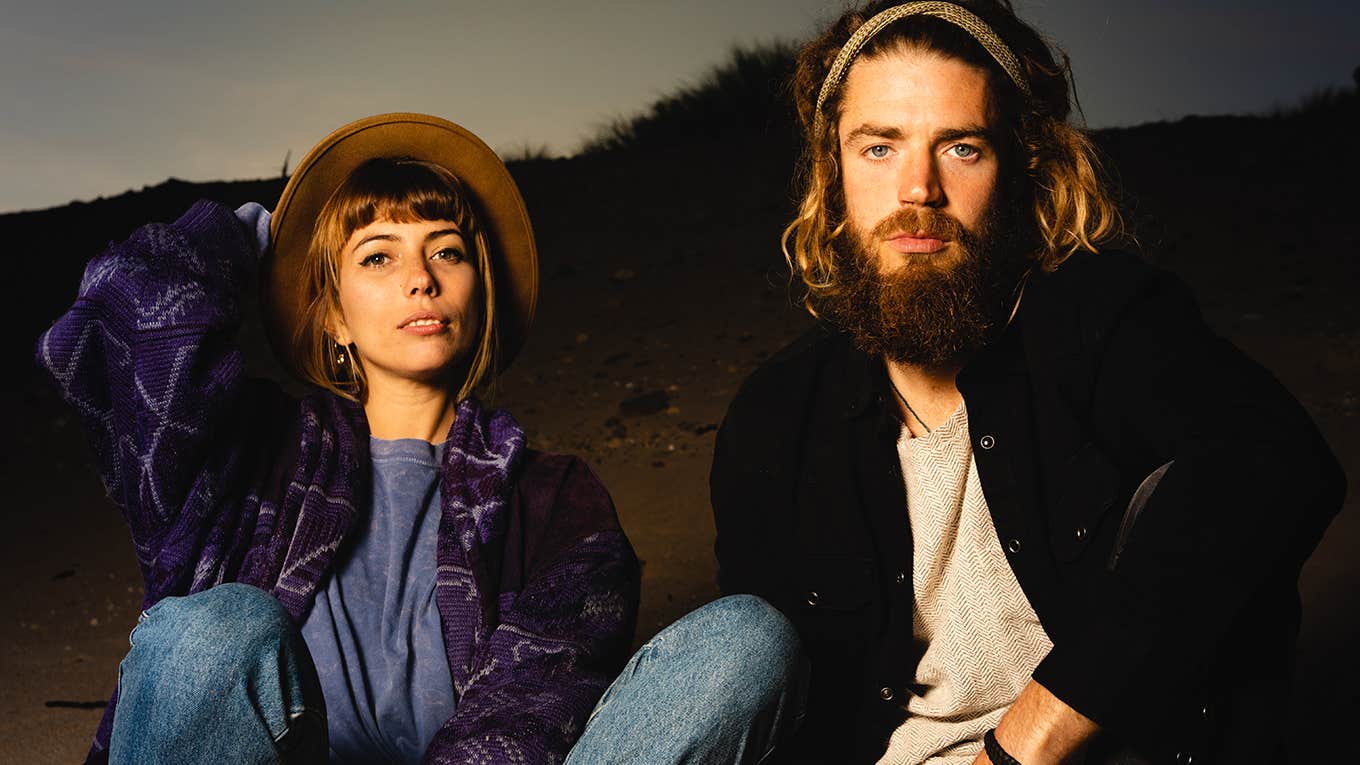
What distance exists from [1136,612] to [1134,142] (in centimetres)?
1067

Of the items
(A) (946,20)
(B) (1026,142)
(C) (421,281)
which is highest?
(A) (946,20)

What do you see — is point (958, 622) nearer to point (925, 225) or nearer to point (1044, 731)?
point (1044, 731)

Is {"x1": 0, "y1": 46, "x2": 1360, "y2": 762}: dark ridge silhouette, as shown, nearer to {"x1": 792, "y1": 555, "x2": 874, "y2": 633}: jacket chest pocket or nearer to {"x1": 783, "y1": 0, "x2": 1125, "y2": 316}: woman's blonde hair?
Result: {"x1": 783, "y1": 0, "x2": 1125, "y2": 316}: woman's blonde hair

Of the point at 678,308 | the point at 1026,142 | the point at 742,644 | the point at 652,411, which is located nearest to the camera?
the point at 742,644

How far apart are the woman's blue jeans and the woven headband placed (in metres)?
1.28

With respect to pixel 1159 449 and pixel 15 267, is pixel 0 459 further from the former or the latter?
pixel 1159 449

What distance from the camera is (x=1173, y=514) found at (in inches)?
79.0

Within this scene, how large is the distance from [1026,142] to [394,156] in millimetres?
1413

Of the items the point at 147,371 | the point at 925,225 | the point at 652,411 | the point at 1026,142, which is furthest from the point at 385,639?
the point at 652,411

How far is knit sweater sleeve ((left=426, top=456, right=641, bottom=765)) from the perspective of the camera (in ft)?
7.19

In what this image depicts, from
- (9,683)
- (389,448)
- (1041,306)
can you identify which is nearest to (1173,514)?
(1041,306)

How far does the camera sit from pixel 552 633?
240 centimetres

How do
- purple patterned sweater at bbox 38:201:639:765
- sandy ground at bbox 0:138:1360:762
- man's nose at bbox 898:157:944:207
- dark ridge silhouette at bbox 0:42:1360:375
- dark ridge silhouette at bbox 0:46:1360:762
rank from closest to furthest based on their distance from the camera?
purple patterned sweater at bbox 38:201:639:765 → man's nose at bbox 898:157:944:207 → sandy ground at bbox 0:138:1360:762 → dark ridge silhouette at bbox 0:46:1360:762 → dark ridge silhouette at bbox 0:42:1360:375

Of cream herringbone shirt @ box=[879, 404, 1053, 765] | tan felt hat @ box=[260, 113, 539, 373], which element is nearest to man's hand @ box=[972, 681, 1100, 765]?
cream herringbone shirt @ box=[879, 404, 1053, 765]
